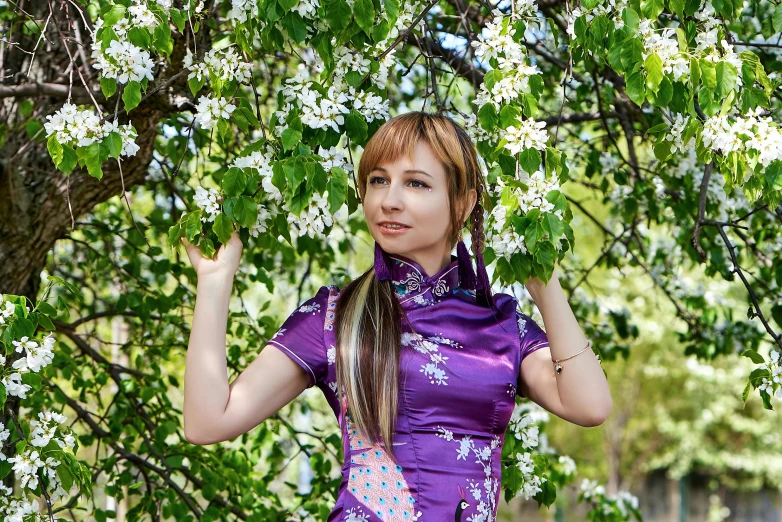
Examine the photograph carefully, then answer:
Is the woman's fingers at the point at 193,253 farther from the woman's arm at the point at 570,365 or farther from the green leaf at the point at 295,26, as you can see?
the woman's arm at the point at 570,365

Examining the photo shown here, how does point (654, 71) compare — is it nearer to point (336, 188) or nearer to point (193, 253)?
point (336, 188)

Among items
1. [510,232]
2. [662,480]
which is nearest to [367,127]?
[510,232]

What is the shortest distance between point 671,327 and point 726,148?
10.3m

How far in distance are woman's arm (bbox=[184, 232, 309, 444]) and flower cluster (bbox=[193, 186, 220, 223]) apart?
7 centimetres

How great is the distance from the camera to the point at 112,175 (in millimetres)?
2883

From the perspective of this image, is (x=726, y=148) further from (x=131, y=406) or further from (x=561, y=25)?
(x=131, y=406)

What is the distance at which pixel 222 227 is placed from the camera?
178cm

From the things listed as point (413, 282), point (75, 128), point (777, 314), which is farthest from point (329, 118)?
point (777, 314)

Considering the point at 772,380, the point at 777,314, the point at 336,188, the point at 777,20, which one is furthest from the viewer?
the point at 777,314

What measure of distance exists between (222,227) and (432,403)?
1.67 feet

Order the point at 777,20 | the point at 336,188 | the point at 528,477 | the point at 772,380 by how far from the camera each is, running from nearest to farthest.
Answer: the point at 336,188 < the point at 777,20 < the point at 772,380 < the point at 528,477

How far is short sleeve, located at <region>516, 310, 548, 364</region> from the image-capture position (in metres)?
1.99

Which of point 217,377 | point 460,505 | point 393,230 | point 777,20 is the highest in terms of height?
point 777,20

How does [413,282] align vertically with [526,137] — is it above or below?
below
